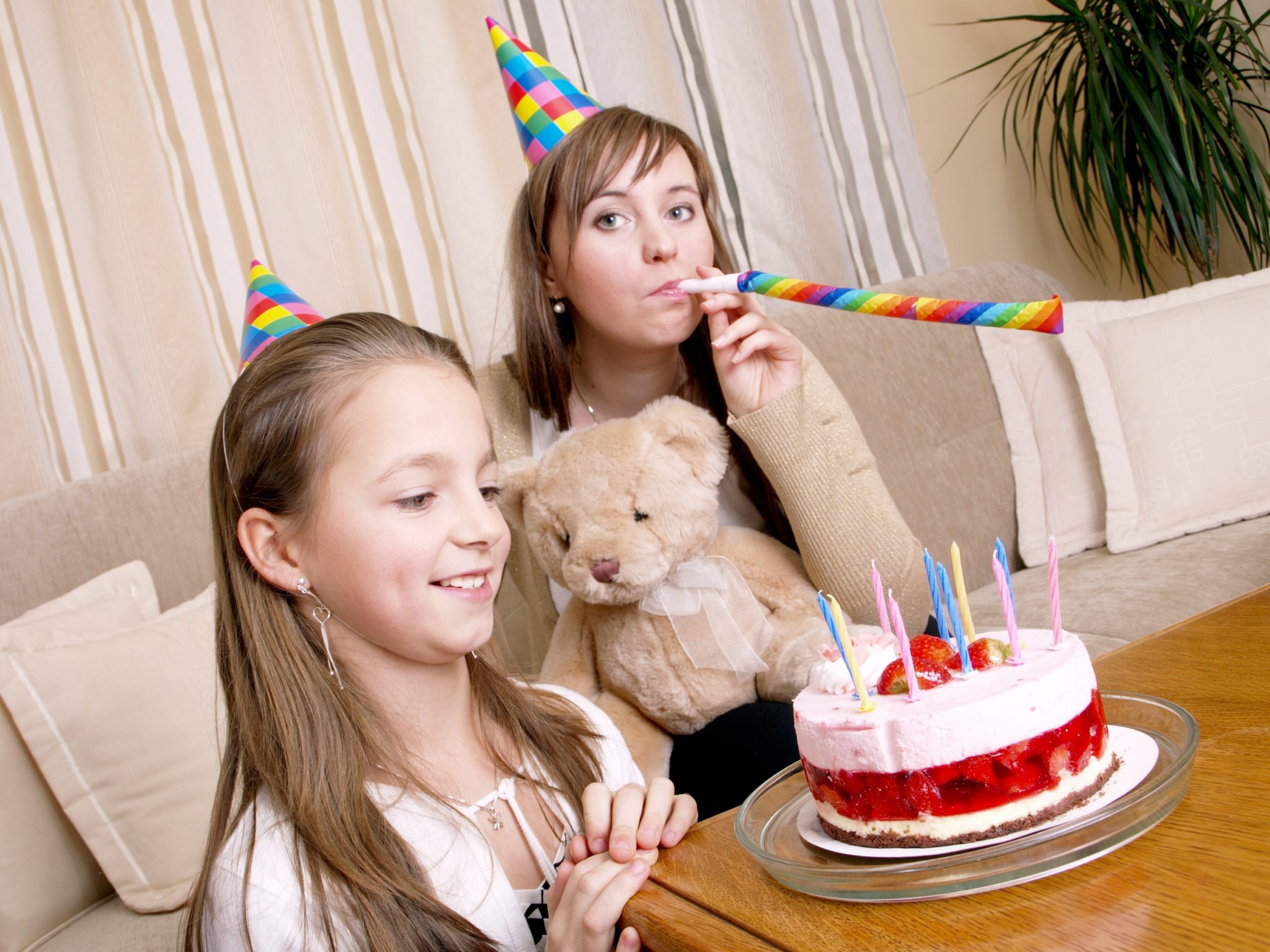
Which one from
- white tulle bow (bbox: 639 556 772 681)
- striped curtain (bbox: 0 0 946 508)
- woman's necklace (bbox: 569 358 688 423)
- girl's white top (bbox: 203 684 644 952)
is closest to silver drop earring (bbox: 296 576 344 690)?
girl's white top (bbox: 203 684 644 952)

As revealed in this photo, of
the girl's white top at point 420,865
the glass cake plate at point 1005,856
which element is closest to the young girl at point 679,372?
the girl's white top at point 420,865

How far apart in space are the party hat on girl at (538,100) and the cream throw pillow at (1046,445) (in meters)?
1.09

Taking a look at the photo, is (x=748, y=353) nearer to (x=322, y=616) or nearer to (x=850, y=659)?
(x=322, y=616)

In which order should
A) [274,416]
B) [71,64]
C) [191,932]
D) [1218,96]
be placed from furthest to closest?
[1218,96] < [71,64] < [274,416] < [191,932]

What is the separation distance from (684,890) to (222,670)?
1.77 feet

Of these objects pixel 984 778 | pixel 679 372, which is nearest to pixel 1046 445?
pixel 679 372

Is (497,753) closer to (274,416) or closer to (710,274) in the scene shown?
(274,416)

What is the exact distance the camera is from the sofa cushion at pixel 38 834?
128 cm

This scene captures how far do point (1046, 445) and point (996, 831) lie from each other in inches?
67.2

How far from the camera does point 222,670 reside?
0.99 m

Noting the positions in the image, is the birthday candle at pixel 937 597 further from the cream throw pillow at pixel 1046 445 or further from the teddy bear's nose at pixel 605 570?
the cream throw pillow at pixel 1046 445

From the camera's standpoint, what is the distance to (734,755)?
1174mm

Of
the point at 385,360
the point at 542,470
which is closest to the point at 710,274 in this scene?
the point at 542,470

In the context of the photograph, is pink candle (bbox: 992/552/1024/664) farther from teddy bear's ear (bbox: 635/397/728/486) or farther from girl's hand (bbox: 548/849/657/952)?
teddy bear's ear (bbox: 635/397/728/486)
